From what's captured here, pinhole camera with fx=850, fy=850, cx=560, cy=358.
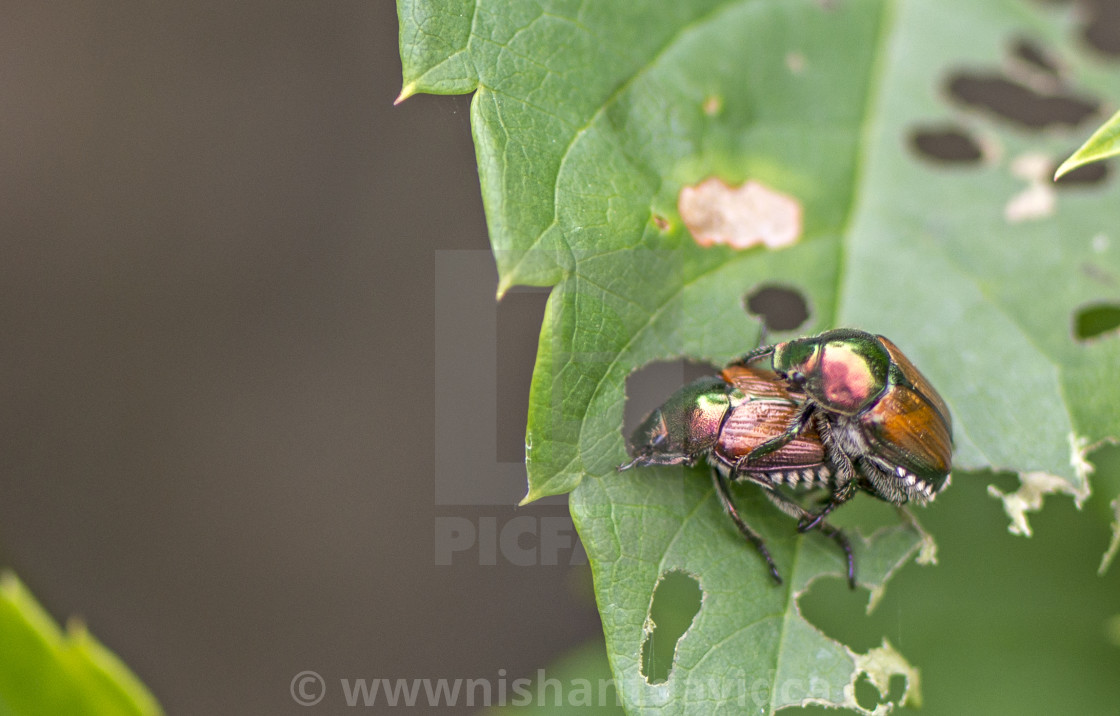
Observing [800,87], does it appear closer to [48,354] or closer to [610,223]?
[610,223]

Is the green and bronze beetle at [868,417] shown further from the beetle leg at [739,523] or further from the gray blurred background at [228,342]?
the gray blurred background at [228,342]

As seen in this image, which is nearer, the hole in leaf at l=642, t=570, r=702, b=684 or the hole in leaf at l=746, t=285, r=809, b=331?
the hole in leaf at l=642, t=570, r=702, b=684

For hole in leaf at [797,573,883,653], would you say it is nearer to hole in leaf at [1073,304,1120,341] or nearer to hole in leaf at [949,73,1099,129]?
hole in leaf at [1073,304,1120,341]

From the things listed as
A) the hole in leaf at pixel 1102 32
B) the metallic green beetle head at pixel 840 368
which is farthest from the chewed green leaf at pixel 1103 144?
the hole in leaf at pixel 1102 32

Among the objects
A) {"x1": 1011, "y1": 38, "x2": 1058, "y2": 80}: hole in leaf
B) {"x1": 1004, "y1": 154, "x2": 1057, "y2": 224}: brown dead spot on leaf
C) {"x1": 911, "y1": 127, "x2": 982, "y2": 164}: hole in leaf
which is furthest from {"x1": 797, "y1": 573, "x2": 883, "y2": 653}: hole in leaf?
{"x1": 1011, "y1": 38, "x2": 1058, "y2": 80}: hole in leaf

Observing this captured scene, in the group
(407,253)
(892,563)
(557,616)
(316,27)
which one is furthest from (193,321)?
(892,563)

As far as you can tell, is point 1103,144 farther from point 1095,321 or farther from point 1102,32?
point 1102,32
